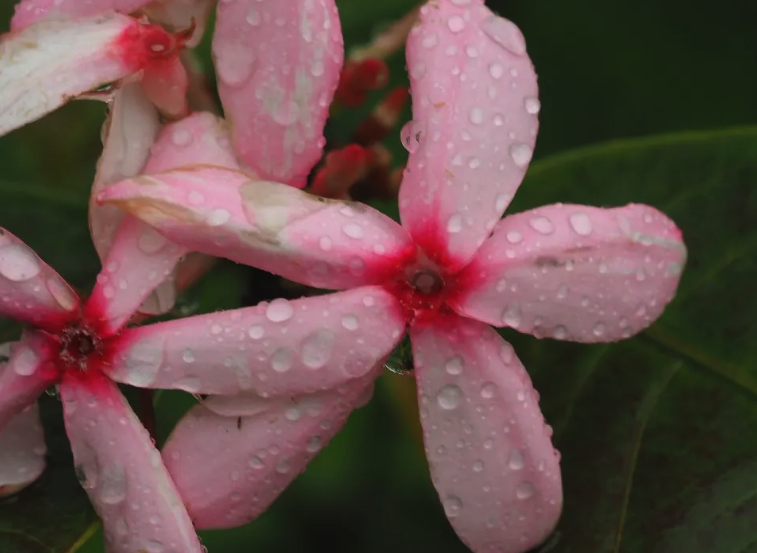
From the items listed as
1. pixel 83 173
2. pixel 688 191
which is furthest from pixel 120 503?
pixel 83 173

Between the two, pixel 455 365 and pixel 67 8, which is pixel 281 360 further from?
pixel 67 8

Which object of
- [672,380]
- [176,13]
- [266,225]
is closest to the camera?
[266,225]

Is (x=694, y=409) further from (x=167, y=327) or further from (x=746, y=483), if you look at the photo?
(x=167, y=327)

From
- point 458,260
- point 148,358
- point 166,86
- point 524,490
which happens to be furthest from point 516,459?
point 166,86

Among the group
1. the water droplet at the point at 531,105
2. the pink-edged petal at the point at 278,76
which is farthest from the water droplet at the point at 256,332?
the water droplet at the point at 531,105

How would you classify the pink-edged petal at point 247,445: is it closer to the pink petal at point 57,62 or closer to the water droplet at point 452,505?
the water droplet at point 452,505

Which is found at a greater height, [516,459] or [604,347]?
[516,459]
